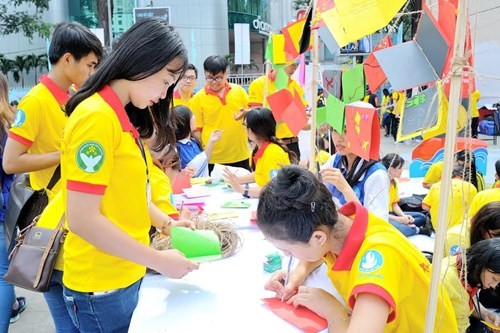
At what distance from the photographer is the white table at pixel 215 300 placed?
1.12 m

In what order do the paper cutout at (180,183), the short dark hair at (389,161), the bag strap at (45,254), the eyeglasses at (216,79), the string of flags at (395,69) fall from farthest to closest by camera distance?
1. the eyeglasses at (216,79)
2. the short dark hair at (389,161)
3. the paper cutout at (180,183)
4. the bag strap at (45,254)
5. the string of flags at (395,69)

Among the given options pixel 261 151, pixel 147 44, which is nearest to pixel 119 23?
pixel 261 151

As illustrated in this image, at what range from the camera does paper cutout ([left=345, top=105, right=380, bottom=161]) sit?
1227 mm

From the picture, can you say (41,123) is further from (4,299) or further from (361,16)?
(361,16)

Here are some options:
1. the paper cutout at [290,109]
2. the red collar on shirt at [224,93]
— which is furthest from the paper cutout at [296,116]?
the red collar on shirt at [224,93]

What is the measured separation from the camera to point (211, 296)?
1262 millimetres

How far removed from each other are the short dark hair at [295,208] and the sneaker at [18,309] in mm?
2052

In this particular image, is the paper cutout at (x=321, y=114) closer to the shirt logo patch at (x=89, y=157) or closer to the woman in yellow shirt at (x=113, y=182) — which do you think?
the woman in yellow shirt at (x=113, y=182)

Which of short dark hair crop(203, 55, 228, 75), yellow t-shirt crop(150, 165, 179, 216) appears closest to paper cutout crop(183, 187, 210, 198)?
yellow t-shirt crop(150, 165, 179, 216)

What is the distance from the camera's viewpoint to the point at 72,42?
5.19ft

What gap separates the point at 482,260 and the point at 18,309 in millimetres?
2337

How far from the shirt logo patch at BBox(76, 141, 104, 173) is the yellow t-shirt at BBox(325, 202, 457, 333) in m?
0.57

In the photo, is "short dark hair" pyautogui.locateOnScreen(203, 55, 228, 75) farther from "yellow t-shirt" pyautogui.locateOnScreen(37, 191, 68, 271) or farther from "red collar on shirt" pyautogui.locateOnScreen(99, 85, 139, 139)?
"red collar on shirt" pyautogui.locateOnScreen(99, 85, 139, 139)

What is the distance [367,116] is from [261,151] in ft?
4.32
